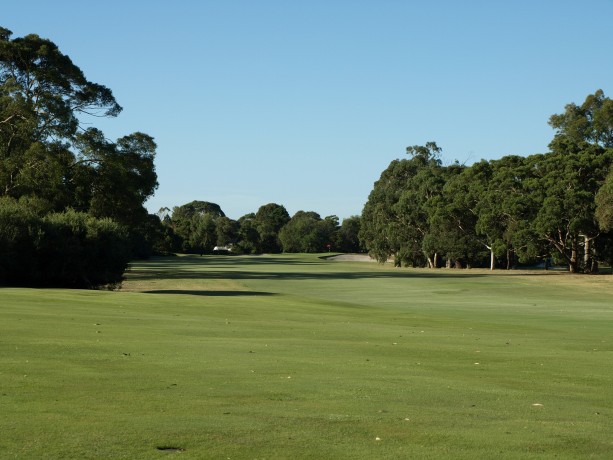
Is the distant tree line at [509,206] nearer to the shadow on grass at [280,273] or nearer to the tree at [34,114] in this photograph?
the shadow on grass at [280,273]

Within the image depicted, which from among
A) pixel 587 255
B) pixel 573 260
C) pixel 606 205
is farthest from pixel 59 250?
pixel 573 260

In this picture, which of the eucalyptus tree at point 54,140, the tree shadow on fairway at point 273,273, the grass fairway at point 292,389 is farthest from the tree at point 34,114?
the grass fairway at point 292,389

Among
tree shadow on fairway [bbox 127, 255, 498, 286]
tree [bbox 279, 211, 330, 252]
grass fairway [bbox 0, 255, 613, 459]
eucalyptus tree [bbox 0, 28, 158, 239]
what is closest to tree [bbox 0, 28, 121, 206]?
eucalyptus tree [bbox 0, 28, 158, 239]

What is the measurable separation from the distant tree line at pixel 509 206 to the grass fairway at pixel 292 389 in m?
48.9

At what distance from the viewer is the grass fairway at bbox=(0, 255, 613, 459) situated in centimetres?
830

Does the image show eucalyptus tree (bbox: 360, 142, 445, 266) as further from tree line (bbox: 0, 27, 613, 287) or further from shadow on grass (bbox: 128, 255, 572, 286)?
shadow on grass (bbox: 128, 255, 572, 286)

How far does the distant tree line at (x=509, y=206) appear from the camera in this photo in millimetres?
74875

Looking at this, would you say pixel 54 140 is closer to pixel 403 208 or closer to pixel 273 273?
pixel 273 273

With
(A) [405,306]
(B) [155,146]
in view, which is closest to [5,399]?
(A) [405,306]

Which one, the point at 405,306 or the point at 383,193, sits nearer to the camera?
the point at 405,306

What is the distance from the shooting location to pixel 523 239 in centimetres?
7775

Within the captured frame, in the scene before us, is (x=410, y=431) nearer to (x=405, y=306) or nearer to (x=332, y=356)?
(x=332, y=356)

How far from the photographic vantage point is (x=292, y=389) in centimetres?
1169

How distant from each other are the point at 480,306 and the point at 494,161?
49894mm
